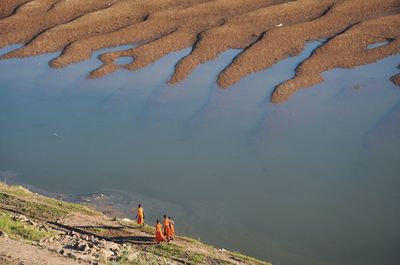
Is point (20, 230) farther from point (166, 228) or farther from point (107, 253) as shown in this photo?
point (166, 228)

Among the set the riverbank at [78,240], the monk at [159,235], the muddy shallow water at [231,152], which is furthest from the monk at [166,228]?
the muddy shallow water at [231,152]

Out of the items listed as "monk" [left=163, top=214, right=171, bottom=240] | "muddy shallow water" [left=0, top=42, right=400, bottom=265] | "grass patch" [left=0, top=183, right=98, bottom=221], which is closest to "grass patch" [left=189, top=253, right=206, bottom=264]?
"monk" [left=163, top=214, right=171, bottom=240]

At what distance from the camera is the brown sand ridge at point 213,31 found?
47.3 meters

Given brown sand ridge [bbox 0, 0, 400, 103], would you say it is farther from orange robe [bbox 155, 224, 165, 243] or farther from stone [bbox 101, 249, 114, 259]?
stone [bbox 101, 249, 114, 259]

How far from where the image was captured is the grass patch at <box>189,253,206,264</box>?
2316 cm

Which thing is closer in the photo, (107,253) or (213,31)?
(107,253)

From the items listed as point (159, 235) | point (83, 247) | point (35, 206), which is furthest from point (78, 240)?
point (35, 206)

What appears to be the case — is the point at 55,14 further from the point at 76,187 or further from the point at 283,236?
the point at 283,236

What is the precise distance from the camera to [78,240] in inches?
926

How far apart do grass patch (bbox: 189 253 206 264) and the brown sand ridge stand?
20.9 m

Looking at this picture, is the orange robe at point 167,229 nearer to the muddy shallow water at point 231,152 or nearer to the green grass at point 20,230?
the muddy shallow water at point 231,152

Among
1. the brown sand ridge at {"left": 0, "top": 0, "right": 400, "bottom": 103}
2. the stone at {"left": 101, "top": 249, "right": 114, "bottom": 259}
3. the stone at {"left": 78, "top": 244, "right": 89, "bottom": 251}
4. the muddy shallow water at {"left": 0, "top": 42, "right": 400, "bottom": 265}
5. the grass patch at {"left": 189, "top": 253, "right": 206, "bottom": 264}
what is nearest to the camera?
the stone at {"left": 101, "top": 249, "right": 114, "bottom": 259}

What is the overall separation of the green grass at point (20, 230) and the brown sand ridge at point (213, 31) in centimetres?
2272

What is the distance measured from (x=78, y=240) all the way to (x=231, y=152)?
44.4 feet
